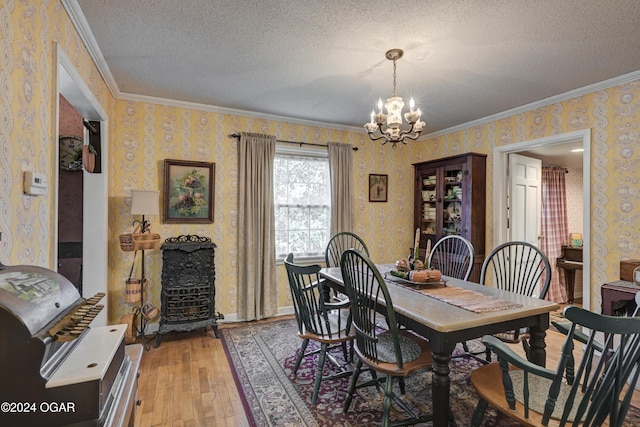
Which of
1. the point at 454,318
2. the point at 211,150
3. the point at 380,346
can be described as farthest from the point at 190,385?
the point at 211,150

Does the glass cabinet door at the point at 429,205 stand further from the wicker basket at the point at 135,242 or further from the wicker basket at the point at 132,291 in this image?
the wicker basket at the point at 132,291

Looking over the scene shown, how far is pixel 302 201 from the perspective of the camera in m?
4.33

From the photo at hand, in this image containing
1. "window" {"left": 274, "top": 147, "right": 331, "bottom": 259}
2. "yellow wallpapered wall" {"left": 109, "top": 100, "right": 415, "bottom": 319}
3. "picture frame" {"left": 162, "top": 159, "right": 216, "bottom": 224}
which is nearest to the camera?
"yellow wallpapered wall" {"left": 109, "top": 100, "right": 415, "bottom": 319}

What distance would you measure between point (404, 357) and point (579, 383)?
0.87 metres

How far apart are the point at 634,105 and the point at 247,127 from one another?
3890 mm

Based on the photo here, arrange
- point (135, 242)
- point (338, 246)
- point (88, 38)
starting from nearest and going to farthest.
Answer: point (88, 38) < point (135, 242) < point (338, 246)

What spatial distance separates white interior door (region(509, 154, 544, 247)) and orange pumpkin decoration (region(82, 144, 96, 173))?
182 inches

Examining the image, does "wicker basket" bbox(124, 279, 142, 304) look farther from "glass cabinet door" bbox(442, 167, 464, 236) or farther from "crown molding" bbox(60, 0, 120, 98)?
"glass cabinet door" bbox(442, 167, 464, 236)

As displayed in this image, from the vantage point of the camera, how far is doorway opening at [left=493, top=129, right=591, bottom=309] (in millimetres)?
3129

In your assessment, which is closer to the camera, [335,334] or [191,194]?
[335,334]

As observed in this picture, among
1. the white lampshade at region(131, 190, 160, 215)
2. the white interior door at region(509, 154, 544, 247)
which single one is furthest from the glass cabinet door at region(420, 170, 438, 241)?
the white lampshade at region(131, 190, 160, 215)

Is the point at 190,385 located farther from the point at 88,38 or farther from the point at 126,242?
the point at 88,38

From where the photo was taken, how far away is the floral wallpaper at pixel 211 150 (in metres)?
1.41

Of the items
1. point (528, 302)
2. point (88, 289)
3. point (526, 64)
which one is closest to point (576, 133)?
point (526, 64)
